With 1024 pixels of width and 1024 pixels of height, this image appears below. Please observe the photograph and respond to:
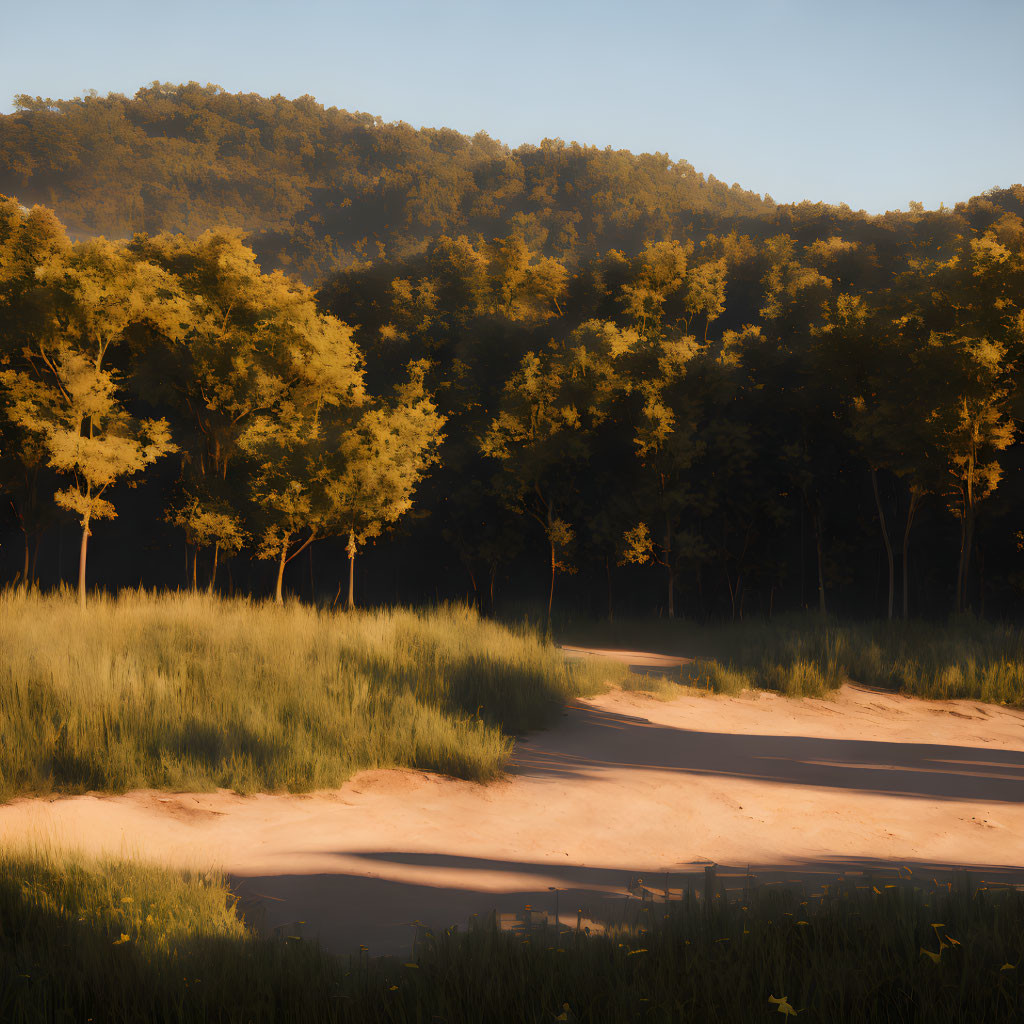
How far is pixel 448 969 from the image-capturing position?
3672 mm

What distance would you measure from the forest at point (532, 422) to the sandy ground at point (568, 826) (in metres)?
16.2

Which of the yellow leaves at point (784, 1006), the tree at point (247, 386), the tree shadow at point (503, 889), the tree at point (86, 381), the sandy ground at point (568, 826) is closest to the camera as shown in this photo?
the yellow leaves at point (784, 1006)

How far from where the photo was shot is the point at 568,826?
23.4 ft

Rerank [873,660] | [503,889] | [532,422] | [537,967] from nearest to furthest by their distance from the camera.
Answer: [537,967], [503,889], [873,660], [532,422]

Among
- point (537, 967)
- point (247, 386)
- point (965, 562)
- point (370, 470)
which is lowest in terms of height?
point (537, 967)

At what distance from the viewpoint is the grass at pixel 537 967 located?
11.0ft

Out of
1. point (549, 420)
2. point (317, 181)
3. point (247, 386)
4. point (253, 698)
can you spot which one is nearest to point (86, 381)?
point (247, 386)

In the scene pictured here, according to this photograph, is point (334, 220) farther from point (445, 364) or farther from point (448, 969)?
point (448, 969)

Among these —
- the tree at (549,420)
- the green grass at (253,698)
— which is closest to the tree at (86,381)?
the green grass at (253,698)

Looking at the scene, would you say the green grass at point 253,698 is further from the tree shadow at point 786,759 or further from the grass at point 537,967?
the grass at point 537,967

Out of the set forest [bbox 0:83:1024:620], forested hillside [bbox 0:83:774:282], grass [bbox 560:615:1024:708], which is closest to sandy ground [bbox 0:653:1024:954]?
grass [bbox 560:615:1024:708]

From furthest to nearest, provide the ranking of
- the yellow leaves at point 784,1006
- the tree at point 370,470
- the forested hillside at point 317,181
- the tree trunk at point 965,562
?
the forested hillside at point 317,181
the tree at point 370,470
the tree trunk at point 965,562
the yellow leaves at point 784,1006

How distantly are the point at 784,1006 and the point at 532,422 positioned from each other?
29.7 metres

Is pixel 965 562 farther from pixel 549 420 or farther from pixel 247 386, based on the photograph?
pixel 247 386
